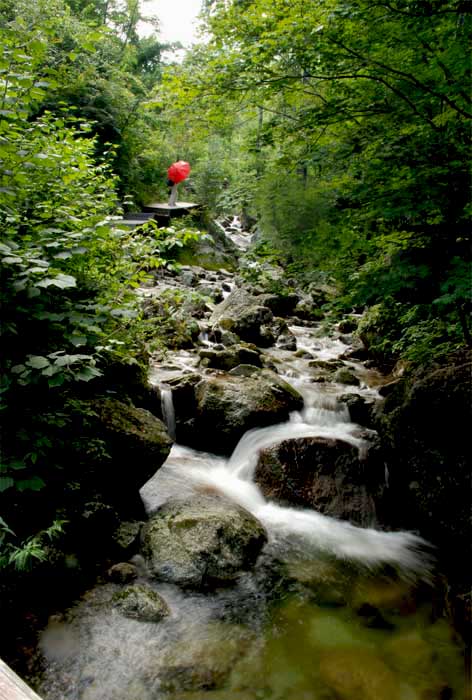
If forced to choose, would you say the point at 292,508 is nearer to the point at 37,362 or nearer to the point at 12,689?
the point at 37,362

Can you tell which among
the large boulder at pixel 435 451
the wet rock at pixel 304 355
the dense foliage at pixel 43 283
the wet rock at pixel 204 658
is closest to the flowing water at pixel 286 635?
the wet rock at pixel 204 658

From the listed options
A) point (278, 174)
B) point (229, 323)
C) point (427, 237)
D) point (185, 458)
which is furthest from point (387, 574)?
point (229, 323)

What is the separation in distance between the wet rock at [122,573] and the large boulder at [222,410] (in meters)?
2.92

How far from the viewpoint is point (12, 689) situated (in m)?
0.81

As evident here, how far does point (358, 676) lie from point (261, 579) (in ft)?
3.99

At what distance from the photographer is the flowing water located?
2.96m

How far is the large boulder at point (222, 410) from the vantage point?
6566 mm

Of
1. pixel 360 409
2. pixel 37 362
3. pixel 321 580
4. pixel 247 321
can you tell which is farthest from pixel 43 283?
pixel 247 321

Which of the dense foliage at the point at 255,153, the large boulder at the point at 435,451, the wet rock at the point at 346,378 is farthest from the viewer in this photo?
the wet rock at the point at 346,378

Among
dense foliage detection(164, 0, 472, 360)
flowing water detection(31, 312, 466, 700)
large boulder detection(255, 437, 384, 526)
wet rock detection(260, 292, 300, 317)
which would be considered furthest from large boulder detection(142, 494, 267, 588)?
wet rock detection(260, 292, 300, 317)

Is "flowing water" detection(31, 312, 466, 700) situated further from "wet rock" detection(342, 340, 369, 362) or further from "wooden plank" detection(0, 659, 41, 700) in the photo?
"wet rock" detection(342, 340, 369, 362)

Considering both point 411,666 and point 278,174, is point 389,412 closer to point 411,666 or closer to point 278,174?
point 411,666

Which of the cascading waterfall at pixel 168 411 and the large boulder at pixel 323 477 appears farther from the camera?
the cascading waterfall at pixel 168 411

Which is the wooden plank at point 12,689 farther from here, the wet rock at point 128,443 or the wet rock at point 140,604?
the wet rock at point 128,443
